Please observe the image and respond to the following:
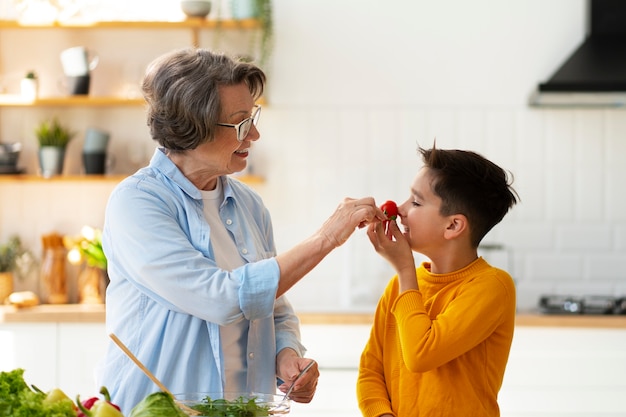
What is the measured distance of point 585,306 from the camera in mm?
4051

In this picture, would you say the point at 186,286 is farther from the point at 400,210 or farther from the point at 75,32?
the point at 75,32

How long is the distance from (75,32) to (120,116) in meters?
0.48

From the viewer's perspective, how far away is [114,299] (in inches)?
80.5

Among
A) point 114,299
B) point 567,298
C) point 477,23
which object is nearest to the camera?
point 114,299

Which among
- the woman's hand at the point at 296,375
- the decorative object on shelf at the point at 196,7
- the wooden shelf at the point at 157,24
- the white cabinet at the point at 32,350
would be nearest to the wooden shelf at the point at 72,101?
the wooden shelf at the point at 157,24

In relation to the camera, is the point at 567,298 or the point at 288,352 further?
the point at 567,298

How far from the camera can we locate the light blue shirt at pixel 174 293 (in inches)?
72.8

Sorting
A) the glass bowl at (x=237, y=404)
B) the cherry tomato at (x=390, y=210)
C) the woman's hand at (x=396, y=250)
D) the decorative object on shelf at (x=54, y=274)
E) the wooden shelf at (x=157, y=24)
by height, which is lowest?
the decorative object on shelf at (x=54, y=274)

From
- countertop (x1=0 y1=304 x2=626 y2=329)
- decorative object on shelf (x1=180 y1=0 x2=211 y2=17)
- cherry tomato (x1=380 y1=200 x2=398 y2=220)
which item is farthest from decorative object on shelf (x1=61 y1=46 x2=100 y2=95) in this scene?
cherry tomato (x1=380 y1=200 x2=398 y2=220)

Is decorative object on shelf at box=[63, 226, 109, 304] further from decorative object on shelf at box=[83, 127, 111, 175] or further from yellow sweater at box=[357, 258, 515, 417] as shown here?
yellow sweater at box=[357, 258, 515, 417]

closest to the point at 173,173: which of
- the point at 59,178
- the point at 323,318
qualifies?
the point at 323,318

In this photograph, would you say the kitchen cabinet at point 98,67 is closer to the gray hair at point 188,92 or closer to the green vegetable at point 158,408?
the gray hair at point 188,92

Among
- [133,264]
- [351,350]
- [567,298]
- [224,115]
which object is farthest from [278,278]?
[567,298]

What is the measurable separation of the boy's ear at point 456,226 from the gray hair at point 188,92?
0.56 m
